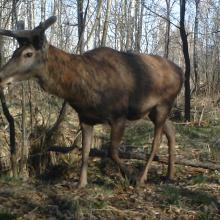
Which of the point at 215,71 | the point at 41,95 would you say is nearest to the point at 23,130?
the point at 41,95

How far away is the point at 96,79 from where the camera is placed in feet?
22.1

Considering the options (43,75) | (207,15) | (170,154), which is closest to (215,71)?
(207,15)

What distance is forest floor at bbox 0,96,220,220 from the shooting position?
573 cm

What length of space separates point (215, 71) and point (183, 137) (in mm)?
13021

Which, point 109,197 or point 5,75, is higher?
point 5,75

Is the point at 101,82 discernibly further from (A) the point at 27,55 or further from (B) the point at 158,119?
(B) the point at 158,119

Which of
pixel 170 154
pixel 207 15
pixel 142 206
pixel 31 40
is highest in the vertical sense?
pixel 207 15

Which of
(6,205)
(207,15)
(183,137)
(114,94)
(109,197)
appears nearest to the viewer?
(6,205)

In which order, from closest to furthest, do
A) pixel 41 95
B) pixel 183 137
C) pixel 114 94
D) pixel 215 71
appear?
pixel 114 94 < pixel 41 95 < pixel 183 137 < pixel 215 71

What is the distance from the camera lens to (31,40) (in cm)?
626

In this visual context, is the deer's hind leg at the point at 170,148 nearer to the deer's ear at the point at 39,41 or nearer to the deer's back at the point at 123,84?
the deer's back at the point at 123,84

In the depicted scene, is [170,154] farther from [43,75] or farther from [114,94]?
[43,75]

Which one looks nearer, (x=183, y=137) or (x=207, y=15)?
(x=183, y=137)

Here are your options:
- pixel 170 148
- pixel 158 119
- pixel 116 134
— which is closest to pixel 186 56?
pixel 170 148
